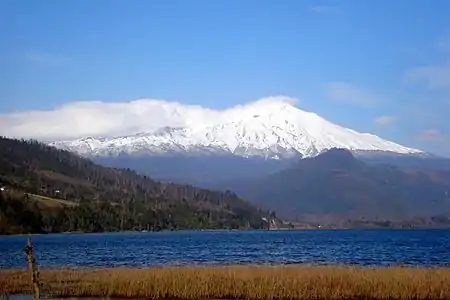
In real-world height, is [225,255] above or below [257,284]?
above

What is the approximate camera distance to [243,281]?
42.8 metres

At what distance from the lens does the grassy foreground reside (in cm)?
4072

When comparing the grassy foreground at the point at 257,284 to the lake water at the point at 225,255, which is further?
the lake water at the point at 225,255

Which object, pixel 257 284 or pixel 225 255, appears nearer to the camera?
pixel 257 284

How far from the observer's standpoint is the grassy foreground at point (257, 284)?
40719 millimetres

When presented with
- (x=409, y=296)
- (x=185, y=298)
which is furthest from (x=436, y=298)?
(x=185, y=298)

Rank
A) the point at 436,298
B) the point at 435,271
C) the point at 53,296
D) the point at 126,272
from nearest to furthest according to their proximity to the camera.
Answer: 1. the point at 436,298
2. the point at 53,296
3. the point at 435,271
4. the point at 126,272

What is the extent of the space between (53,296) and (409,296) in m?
20.0

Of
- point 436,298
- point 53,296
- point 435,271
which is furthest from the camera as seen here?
point 435,271

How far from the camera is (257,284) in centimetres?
4203

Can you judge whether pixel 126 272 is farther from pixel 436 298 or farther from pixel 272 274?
pixel 436 298

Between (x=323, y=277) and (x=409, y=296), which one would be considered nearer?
(x=409, y=296)

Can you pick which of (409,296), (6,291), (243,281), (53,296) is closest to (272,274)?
(243,281)

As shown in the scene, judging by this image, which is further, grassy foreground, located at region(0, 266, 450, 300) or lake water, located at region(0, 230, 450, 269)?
lake water, located at region(0, 230, 450, 269)
